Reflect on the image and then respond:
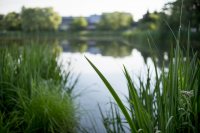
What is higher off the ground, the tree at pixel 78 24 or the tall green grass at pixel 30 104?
Answer: the tall green grass at pixel 30 104

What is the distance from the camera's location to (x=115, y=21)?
48656 millimetres

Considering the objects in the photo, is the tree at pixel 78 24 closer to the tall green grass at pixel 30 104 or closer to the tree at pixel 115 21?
the tree at pixel 115 21

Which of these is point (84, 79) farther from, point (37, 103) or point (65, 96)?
point (37, 103)

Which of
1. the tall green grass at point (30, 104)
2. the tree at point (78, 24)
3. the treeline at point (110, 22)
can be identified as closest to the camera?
the tall green grass at point (30, 104)

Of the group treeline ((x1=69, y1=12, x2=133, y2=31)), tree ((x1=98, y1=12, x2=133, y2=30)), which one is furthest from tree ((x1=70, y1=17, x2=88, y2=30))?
tree ((x1=98, y1=12, x2=133, y2=30))

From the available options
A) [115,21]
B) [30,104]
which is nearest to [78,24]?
[115,21]

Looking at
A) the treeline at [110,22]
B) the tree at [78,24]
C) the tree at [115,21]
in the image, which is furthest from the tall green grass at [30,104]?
the tree at [115,21]

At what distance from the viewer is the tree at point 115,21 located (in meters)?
48.3

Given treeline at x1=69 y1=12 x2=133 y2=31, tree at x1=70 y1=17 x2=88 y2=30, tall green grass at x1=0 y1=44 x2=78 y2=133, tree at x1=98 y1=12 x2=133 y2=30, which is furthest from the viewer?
tree at x1=98 y1=12 x2=133 y2=30

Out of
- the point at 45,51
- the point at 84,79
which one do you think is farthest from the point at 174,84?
the point at 84,79

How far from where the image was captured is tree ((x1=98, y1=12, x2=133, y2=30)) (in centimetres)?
4828

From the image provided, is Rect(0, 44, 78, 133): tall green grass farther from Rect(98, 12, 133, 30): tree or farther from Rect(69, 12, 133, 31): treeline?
Rect(98, 12, 133, 30): tree

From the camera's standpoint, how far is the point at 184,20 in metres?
13.2

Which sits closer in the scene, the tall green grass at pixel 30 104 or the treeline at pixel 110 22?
the tall green grass at pixel 30 104
